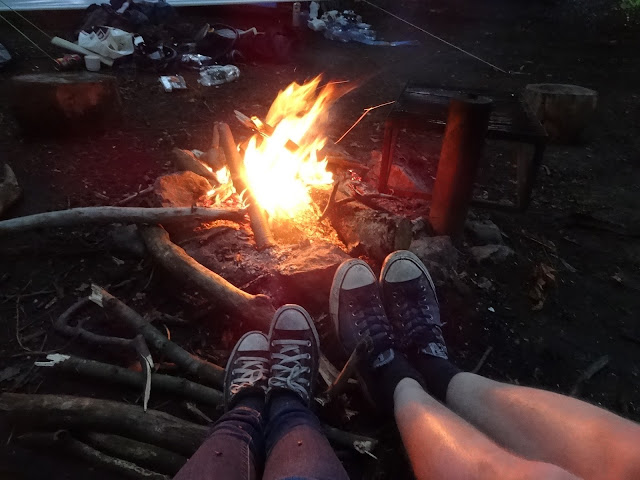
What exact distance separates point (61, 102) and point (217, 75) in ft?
9.87

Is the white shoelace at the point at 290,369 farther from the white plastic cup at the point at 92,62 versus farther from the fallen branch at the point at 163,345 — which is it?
the white plastic cup at the point at 92,62

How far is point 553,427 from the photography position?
1.79 meters

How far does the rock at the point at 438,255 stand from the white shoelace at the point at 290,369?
1.22 m

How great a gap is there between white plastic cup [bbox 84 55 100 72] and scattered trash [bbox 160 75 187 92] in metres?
1.27

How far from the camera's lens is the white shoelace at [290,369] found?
2334 millimetres

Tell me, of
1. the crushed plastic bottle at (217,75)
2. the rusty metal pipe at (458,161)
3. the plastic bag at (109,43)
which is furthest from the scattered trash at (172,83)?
the rusty metal pipe at (458,161)

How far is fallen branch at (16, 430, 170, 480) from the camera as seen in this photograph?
1.95 m

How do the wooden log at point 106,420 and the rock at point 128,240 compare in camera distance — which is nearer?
the wooden log at point 106,420

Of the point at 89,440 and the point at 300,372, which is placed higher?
the point at 300,372

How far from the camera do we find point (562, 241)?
4172 mm

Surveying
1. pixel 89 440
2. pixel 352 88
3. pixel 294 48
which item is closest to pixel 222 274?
pixel 89 440

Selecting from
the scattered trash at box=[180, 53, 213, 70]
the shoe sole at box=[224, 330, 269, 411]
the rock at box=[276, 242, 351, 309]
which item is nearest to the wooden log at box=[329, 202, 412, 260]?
the rock at box=[276, 242, 351, 309]

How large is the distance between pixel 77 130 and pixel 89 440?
414 centimetres

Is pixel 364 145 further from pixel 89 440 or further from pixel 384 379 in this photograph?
pixel 89 440
